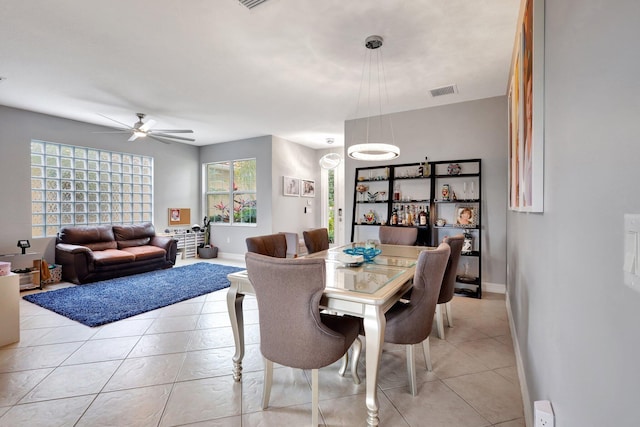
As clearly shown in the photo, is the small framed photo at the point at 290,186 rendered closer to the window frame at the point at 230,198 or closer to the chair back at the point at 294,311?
the window frame at the point at 230,198

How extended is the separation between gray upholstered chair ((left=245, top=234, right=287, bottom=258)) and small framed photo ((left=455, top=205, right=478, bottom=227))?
274 cm

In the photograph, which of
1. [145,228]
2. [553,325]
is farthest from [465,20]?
[145,228]

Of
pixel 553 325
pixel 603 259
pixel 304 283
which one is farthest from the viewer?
pixel 304 283

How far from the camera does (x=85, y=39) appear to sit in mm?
2773

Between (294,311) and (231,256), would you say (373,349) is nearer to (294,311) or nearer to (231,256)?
(294,311)

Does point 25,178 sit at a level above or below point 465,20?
below

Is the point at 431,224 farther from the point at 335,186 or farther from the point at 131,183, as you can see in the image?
the point at 131,183

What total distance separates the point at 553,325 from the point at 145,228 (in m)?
6.55

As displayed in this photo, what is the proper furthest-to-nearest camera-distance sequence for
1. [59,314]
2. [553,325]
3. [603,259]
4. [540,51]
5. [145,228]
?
[145,228], [59,314], [540,51], [553,325], [603,259]

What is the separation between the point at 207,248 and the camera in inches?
277

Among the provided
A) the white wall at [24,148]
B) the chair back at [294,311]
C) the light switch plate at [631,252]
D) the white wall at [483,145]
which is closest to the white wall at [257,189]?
the white wall at [24,148]

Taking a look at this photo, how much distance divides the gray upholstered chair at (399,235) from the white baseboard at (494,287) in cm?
132

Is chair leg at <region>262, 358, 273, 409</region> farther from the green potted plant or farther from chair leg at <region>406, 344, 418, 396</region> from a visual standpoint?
the green potted plant

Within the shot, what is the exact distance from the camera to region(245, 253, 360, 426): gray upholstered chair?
1.50 m
